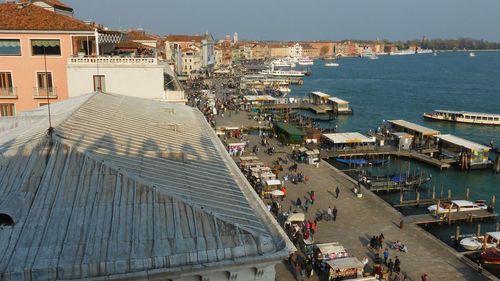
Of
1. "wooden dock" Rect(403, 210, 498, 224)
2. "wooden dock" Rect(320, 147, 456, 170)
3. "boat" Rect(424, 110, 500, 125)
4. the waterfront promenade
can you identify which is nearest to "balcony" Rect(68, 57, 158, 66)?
the waterfront promenade

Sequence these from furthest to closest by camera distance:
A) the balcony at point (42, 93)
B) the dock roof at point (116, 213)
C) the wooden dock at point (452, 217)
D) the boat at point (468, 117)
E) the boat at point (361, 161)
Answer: the boat at point (468, 117) → the boat at point (361, 161) → the balcony at point (42, 93) → the wooden dock at point (452, 217) → the dock roof at point (116, 213)

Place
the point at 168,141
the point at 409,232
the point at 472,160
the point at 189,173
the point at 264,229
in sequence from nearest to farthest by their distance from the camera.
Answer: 1. the point at 264,229
2. the point at 189,173
3. the point at 168,141
4. the point at 409,232
5. the point at 472,160

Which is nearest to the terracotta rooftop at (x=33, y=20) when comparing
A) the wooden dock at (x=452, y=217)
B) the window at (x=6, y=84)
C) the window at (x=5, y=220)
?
the window at (x=6, y=84)

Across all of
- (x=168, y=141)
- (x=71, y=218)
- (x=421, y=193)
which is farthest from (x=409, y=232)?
(x=71, y=218)

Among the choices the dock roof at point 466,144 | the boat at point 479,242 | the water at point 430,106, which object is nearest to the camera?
the boat at point 479,242

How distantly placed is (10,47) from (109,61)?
228 inches

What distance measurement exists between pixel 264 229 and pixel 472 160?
3696 cm

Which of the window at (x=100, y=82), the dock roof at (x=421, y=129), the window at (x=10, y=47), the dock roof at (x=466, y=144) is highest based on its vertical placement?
the window at (x=10, y=47)

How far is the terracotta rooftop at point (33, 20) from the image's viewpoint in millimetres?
26312

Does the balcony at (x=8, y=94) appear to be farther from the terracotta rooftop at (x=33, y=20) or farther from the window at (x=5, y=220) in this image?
the window at (x=5, y=220)

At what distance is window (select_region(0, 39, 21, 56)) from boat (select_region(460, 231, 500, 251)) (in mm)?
27026

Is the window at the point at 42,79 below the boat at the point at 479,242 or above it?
above

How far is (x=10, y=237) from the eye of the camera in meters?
8.27

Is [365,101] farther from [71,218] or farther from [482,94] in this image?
[71,218]
